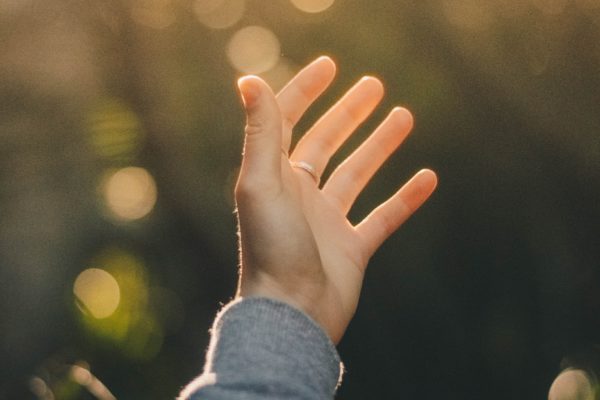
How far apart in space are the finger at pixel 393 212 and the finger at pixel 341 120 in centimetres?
16

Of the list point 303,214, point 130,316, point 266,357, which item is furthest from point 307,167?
point 130,316

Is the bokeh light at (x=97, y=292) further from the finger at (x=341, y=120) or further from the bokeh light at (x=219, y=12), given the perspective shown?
the finger at (x=341, y=120)

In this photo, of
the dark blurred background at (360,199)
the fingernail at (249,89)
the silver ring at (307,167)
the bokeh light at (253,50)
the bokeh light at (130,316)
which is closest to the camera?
the fingernail at (249,89)

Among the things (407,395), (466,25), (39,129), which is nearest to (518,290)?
(407,395)

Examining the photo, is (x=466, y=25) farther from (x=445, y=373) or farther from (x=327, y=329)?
(x=327, y=329)

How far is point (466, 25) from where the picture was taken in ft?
8.03

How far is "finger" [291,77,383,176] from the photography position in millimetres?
1417

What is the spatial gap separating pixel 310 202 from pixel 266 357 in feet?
1.53

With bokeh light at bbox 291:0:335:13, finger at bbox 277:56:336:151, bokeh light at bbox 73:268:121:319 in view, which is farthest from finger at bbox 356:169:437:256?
bokeh light at bbox 73:268:121:319

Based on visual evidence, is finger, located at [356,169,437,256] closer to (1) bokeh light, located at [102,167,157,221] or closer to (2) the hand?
(2) the hand

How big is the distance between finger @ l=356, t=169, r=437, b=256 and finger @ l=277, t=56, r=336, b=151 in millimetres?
244

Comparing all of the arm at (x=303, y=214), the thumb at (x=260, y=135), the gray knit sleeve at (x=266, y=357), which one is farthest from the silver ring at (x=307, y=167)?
the gray knit sleeve at (x=266, y=357)

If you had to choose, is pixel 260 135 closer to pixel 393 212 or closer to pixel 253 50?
pixel 393 212

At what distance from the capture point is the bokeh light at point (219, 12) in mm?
2623
